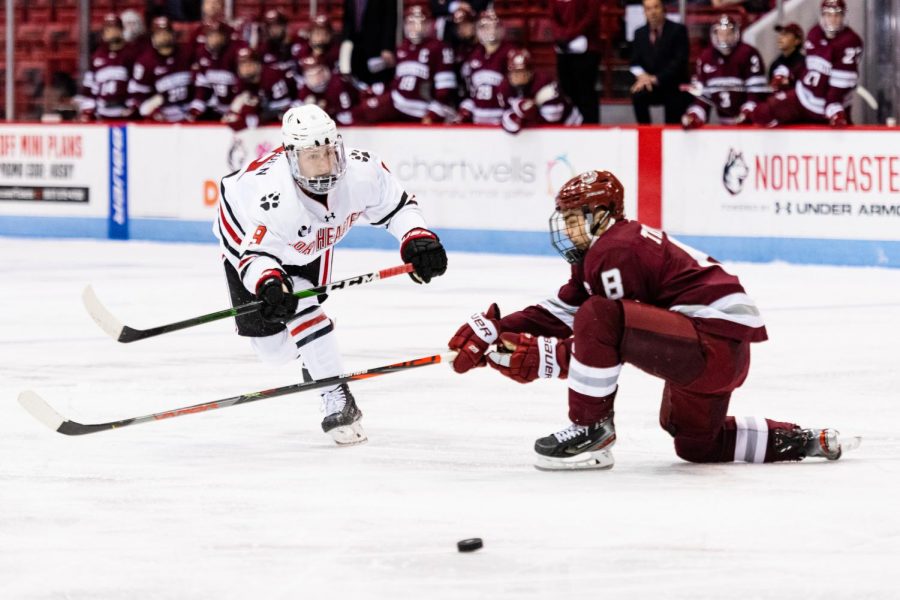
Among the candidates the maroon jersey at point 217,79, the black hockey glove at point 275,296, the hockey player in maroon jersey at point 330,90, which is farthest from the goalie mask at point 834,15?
the black hockey glove at point 275,296

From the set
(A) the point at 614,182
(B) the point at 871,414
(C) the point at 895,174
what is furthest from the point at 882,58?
(A) the point at 614,182

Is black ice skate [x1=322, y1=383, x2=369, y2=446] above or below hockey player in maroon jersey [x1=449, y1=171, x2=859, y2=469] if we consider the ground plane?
below

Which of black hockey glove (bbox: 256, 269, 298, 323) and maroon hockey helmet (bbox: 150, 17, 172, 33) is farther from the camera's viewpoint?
maroon hockey helmet (bbox: 150, 17, 172, 33)

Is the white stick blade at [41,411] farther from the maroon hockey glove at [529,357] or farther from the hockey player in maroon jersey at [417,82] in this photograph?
the hockey player in maroon jersey at [417,82]

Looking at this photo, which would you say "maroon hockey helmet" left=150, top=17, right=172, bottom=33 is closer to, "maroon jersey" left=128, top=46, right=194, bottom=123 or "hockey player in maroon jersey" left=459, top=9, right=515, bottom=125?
"maroon jersey" left=128, top=46, right=194, bottom=123

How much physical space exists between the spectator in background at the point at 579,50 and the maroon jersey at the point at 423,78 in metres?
0.78

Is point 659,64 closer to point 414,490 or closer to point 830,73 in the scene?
point 830,73

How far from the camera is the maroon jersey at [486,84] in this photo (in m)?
10.5

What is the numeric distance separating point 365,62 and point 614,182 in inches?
308

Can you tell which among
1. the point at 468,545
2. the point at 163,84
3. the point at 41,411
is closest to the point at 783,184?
the point at 163,84

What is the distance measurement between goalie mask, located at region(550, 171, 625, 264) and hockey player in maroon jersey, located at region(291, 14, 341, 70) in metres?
7.62

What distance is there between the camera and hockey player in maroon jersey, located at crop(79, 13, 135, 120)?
39.7ft

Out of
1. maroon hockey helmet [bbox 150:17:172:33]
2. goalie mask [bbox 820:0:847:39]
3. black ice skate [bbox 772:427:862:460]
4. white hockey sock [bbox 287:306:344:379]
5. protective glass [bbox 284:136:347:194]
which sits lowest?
black ice skate [bbox 772:427:862:460]

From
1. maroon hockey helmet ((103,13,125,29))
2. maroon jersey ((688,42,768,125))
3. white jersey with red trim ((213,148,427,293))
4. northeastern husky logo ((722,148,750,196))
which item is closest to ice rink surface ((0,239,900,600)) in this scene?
white jersey with red trim ((213,148,427,293))
